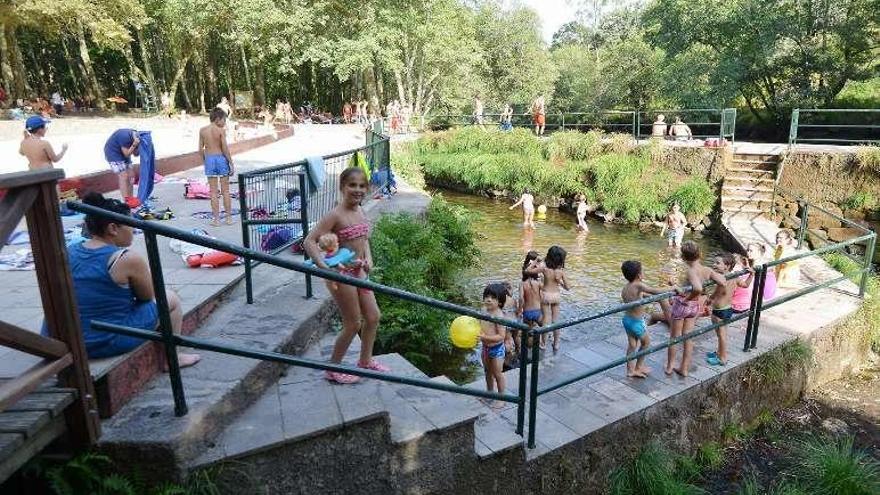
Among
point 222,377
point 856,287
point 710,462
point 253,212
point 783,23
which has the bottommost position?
point 710,462

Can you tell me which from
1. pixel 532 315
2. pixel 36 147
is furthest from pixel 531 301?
pixel 36 147

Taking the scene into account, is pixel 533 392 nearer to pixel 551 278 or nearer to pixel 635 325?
pixel 635 325

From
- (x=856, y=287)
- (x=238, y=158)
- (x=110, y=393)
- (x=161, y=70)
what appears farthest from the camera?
(x=161, y=70)

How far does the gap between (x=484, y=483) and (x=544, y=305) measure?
3.08 meters

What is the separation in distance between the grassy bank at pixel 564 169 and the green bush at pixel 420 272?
650cm

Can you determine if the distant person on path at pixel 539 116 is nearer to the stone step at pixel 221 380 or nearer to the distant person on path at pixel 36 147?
the distant person on path at pixel 36 147

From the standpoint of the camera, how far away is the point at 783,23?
1711 centimetres

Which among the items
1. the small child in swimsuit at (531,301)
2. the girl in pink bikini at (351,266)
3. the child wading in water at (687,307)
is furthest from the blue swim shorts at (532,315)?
the girl in pink bikini at (351,266)

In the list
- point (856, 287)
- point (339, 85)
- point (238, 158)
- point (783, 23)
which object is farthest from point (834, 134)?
point (339, 85)

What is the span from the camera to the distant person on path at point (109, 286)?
10.2 ft

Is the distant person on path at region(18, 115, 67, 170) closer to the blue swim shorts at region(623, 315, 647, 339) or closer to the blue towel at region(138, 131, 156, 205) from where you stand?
the blue towel at region(138, 131, 156, 205)

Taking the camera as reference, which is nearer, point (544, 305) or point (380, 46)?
point (544, 305)

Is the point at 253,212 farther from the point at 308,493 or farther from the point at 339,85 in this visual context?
the point at 339,85

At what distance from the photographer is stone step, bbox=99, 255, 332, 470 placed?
2912 millimetres
